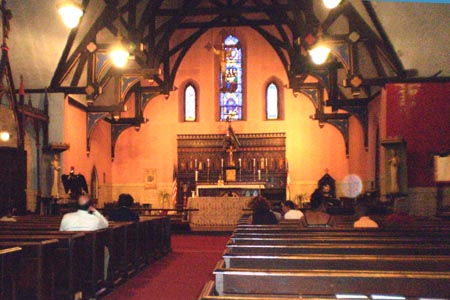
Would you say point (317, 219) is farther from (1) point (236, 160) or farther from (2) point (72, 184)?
(1) point (236, 160)

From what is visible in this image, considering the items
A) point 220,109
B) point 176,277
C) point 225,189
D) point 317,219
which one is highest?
point 220,109

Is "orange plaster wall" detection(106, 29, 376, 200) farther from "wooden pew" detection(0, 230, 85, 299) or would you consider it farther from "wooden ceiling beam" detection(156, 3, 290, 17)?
"wooden pew" detection(0, 230, 85, 299)

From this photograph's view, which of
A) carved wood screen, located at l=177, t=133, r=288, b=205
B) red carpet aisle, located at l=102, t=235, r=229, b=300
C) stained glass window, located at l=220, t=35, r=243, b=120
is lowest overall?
red carpet aisle, located at l=102, t=235, r=229, b=300

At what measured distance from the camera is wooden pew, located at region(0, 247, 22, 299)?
397 centimetres

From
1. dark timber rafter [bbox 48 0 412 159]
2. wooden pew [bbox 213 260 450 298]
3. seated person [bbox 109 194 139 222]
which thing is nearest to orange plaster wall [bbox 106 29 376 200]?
dark timber rafter [bbox 48 0 412 159]

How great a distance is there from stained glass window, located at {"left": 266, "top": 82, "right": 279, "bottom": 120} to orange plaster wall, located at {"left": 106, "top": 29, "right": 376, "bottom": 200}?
28 cm

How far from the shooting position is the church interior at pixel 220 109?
42.1 feet

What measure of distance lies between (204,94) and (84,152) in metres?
5.92

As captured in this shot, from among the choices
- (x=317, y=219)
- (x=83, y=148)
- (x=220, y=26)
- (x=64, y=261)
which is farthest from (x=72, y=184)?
(x=64, y=261)

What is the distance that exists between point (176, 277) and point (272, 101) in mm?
14683

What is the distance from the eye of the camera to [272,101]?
2148 centimetres

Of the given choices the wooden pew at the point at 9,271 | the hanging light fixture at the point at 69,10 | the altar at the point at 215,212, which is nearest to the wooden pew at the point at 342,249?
the wooden pew at the point at 9,271

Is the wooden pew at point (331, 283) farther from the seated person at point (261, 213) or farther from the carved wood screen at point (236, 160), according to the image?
the carved wood screen at point (236, 160)

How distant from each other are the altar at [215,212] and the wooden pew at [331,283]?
1223 centimetres
